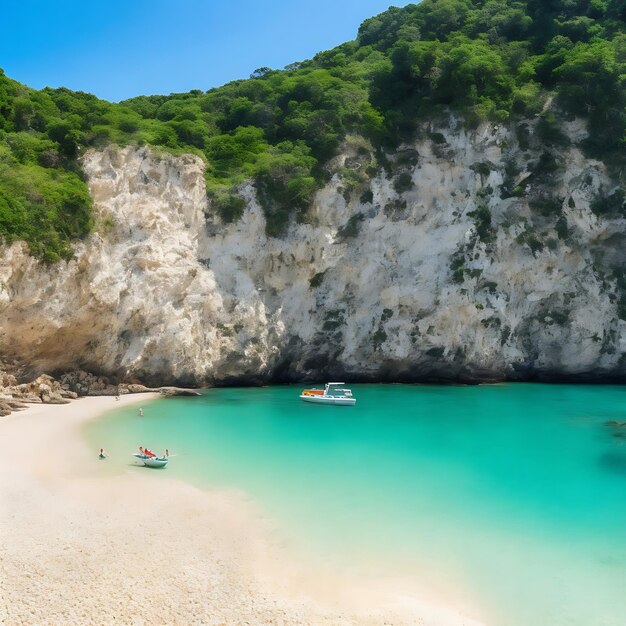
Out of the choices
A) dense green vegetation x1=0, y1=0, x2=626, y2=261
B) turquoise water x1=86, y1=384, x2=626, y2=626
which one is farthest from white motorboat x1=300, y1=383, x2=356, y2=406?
dense green vegetation x1=0, y1=0, x2=626, y2=261

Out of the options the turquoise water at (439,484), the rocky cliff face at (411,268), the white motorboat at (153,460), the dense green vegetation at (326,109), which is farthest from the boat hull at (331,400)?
the white motorboat at (153,460)

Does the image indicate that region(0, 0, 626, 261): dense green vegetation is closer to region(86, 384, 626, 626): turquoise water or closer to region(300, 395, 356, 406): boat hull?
region(300, 395, 356, 406): boat hull

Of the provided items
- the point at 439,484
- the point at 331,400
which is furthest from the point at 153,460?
the point at 331,400

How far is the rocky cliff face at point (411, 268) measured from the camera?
31.1m

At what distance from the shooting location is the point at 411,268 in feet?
113

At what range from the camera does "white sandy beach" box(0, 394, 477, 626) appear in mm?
7859

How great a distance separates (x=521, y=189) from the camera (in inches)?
1382

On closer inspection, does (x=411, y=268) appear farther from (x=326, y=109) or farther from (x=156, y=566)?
(x=156, y=566)

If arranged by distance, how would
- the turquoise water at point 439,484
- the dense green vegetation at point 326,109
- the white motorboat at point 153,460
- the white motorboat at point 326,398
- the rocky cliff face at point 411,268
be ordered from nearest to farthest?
the turquoise water at point 439,484 < the white motorboat at point 153,460 < the white motorboat at point 326,398 < the dense green vegetation at point 326,109 < the rocky cliff face at point 411,268

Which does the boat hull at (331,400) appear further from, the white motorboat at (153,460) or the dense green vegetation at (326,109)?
the white motorboat at (153,460)

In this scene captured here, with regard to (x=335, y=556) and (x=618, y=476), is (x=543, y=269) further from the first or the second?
(x=335, y=556)

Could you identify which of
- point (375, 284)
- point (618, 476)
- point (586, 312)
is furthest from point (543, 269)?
point (618, 476)

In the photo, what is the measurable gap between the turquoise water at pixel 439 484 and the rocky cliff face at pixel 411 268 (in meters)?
6.96

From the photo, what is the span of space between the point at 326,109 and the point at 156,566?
1304 inches
